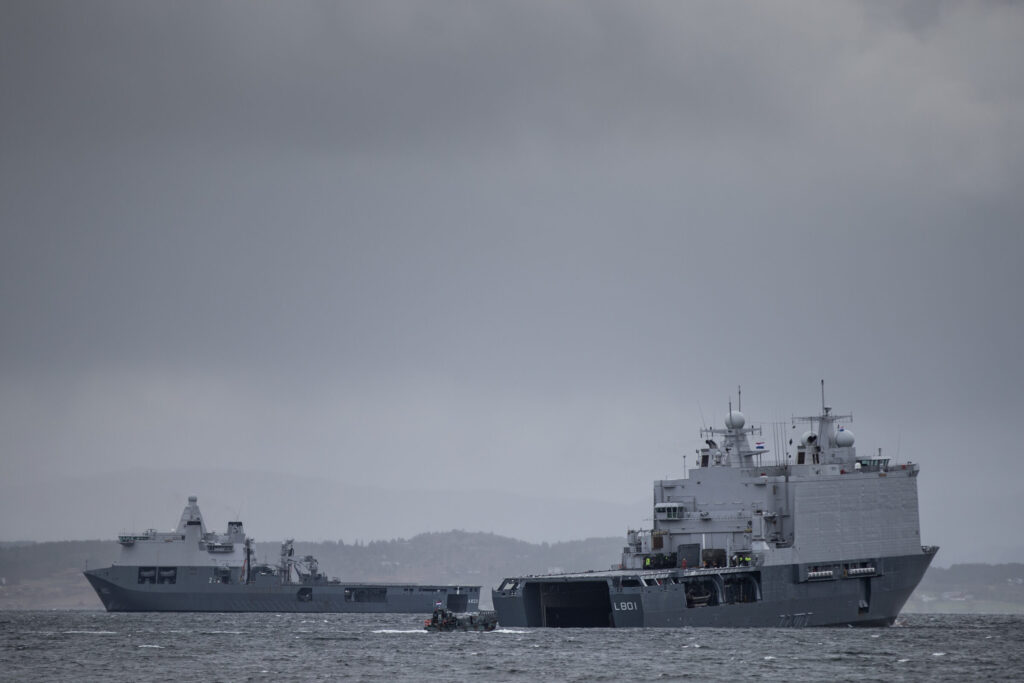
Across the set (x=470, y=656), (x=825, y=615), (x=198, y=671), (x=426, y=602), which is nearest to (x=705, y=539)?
(x=825, y=615)

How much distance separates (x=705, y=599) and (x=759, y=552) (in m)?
4.17

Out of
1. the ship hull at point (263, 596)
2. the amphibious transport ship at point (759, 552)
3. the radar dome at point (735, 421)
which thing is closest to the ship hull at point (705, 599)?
the amphibious transport ship at point (759, 552)

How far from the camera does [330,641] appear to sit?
242ft

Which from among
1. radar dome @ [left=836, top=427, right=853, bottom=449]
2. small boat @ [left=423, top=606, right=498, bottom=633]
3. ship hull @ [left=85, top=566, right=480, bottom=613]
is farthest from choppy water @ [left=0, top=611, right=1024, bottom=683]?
ship hull @ [left=85, top=566, right=480, bottom=613]

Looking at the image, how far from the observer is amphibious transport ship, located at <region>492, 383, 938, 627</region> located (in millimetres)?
69312

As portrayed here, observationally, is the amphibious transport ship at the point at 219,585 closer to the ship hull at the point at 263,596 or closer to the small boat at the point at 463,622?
the ship hull at the point at 263,596

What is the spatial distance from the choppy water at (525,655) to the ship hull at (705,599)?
3.16ft

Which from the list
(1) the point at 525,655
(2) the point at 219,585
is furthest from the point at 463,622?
(2) the point at 219,585

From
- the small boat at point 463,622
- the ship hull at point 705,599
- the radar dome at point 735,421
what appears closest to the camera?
the ship hull at point 705,599

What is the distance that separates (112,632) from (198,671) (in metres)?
32.2

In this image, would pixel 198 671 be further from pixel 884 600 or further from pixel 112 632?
pixel 884 600

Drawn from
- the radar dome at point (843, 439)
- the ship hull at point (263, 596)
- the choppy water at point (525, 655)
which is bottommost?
the choppy water at point (525, 655)

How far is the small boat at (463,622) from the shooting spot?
75250mm

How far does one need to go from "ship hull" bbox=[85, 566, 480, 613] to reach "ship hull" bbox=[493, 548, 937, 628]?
44.9 m
